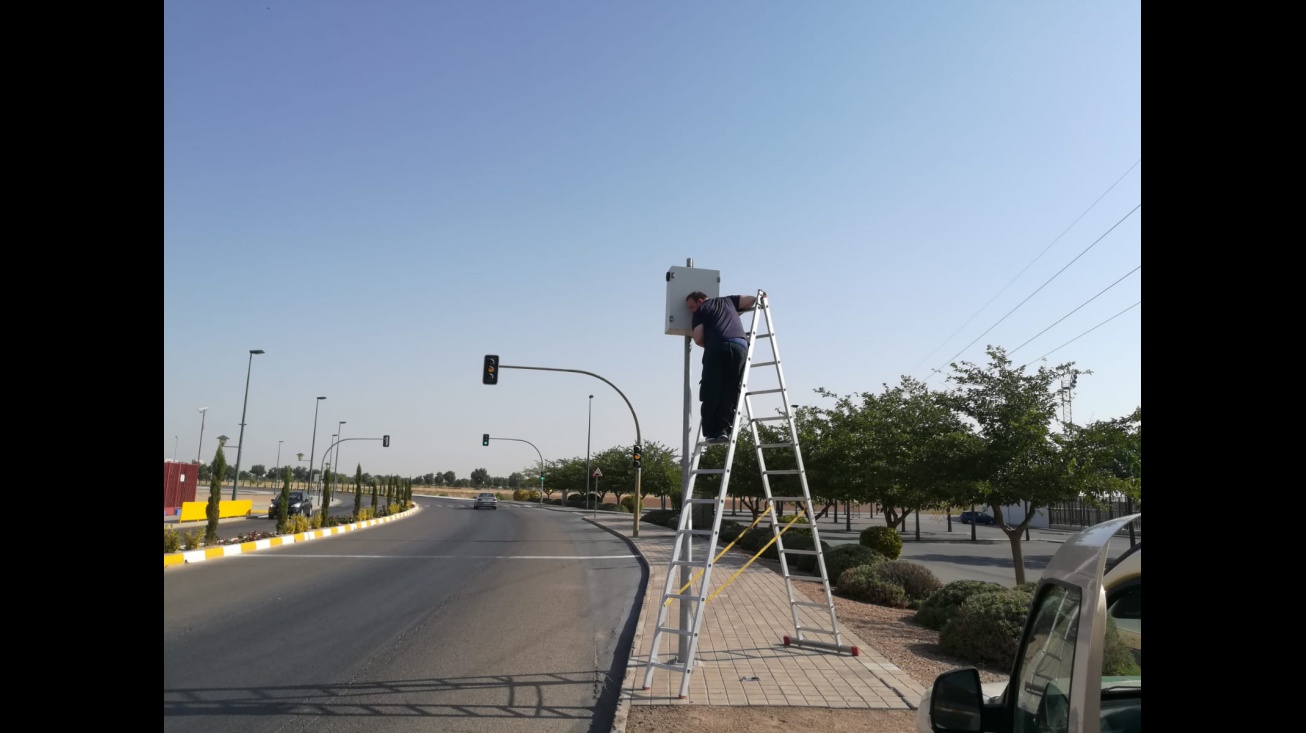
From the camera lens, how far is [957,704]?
7.84 ft

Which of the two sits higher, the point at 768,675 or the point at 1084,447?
the point at 1084,447

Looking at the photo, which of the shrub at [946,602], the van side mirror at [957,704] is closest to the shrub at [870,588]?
the shrub at [946,602]

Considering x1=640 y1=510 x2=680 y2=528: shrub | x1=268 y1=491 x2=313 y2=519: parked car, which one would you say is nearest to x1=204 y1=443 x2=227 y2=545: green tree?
x1=268 y1=491 x2=313 y2=519: parked car

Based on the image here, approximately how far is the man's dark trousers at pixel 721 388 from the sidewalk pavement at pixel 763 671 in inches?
83.3

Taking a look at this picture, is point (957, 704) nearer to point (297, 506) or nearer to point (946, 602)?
point (946, 602)

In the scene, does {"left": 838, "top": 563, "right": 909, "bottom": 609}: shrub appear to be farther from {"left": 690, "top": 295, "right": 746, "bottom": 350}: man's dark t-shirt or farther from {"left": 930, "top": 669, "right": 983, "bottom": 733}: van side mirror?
{"left": 930, "top": 669, "right": 983, "bottom": 733}: van side mirror

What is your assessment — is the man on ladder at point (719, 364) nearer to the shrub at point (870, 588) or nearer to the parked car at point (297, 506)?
the shrub at point (870, 588)

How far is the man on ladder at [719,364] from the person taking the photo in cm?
721

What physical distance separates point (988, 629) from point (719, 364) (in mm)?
4007

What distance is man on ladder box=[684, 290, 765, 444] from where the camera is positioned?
7.21 m
